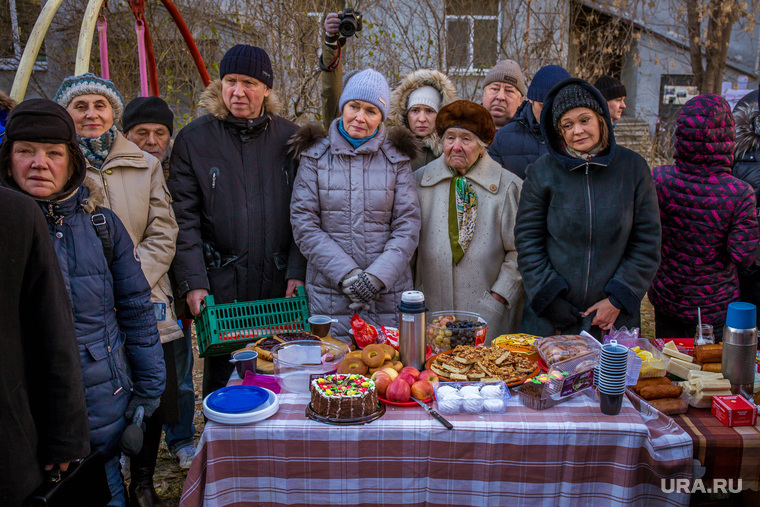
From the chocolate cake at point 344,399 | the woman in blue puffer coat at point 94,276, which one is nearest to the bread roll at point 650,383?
the chocolate cake at point 344,399

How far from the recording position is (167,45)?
28.0 feet

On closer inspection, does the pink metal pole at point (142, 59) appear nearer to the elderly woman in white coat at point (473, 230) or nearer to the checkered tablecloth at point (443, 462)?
the elderly woman in white coat at point (473, 230)

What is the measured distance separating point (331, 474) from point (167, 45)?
808cm

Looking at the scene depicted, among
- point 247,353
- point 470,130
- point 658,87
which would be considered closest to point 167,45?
point 470,130

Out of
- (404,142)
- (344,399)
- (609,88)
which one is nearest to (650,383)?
(344,399)

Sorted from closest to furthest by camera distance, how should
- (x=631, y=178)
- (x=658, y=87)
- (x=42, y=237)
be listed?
(x=42, y=237) → (x=631, y=178) → (x=658, y=87)

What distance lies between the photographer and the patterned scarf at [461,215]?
3484 mm

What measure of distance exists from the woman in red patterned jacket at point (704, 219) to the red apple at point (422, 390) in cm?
203

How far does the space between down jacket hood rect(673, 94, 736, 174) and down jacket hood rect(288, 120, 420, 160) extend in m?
1.55

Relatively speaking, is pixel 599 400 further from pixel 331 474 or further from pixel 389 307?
pixel 389 307

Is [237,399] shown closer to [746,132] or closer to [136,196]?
[136,196]

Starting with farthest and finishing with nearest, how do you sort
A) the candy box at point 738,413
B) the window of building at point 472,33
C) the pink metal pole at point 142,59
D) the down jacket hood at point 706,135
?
the window of building at point 472,33 < the pink metal pole at point 142,59 < the down jacket hood at point 706,135 < the candy box at point 738,413

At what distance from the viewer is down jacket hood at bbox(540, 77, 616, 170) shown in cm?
296

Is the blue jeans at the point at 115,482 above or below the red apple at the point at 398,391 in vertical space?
below
